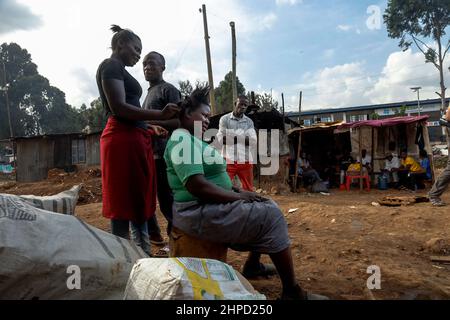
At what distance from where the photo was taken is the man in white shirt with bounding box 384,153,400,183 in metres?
10.3

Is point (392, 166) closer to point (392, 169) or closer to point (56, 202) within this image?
point (392, 169)

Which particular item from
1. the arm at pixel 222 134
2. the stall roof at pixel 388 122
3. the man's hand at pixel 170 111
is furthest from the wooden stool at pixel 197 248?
the stall roof at pixel 388 122

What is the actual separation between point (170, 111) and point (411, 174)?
375 inches

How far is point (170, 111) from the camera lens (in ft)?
7.00

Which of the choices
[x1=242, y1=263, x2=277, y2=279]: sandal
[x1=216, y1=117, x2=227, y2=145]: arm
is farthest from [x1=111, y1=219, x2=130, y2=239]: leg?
[x1=216, y1=117, x2=227, y2=145]: arm

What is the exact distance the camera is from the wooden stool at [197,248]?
1.92 metres

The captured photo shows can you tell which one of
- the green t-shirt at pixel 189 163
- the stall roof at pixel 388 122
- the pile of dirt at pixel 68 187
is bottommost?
the pile of dirt at pixel 68 187

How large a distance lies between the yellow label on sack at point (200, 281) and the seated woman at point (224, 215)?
0.41m

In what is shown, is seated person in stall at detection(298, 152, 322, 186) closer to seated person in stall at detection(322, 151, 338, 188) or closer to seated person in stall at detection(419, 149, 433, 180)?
seated person in stall at detection(322, 151, 338, 188)

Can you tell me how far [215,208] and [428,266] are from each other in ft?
7.03

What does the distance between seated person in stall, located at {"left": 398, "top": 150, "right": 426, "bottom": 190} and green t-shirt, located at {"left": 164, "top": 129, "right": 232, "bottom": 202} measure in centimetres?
934

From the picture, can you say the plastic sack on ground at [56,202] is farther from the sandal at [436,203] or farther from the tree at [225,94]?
the tree at [225,94]

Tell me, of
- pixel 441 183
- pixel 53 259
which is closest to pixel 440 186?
pixel 441 183
